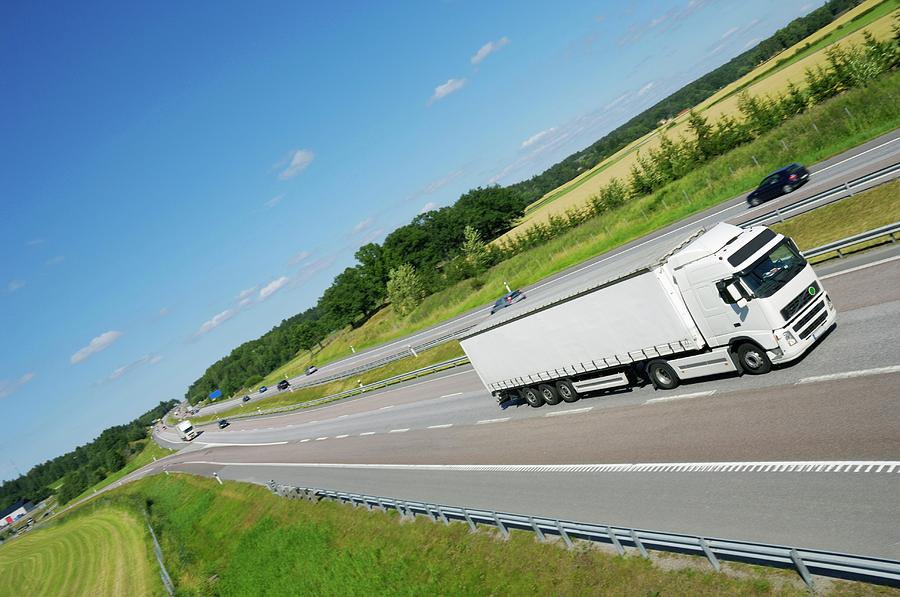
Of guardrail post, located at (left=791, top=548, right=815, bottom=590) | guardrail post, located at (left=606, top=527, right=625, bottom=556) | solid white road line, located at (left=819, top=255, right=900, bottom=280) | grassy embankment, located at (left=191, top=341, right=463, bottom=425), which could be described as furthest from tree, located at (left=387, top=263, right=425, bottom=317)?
guardrail post, located at (left=791, top=548, right=815, bottom=590)

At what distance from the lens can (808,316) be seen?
47.5 ft

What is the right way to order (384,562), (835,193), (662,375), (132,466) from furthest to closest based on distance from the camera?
1. (132,466)
2. (835,193)
3. (384,562)
4. (662,375)

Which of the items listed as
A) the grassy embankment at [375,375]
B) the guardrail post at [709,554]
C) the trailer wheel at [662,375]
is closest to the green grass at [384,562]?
the guardrail post at [709,554]

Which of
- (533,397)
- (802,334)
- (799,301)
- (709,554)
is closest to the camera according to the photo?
(709,554)

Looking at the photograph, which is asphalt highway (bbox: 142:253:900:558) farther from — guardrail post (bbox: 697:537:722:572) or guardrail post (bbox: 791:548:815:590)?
guardrail post (bbox: 791:548:815:590)

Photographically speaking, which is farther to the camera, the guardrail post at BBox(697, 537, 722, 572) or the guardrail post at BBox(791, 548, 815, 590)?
the guardrail post at BBox(697, 537, 722, 572)

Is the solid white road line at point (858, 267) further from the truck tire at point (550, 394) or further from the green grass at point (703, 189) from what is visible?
the green grass at point (703, 189)

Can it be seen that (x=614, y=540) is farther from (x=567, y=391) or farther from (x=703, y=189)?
(x=703, y=189)

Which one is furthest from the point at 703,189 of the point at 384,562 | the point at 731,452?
the point at 384,562

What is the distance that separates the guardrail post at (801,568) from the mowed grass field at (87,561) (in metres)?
36.3

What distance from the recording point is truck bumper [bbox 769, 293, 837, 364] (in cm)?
1412

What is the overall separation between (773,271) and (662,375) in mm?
4427

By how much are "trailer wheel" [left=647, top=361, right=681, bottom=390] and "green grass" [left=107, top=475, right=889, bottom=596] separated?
636 centimetres

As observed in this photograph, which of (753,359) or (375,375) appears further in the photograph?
(375,375)
